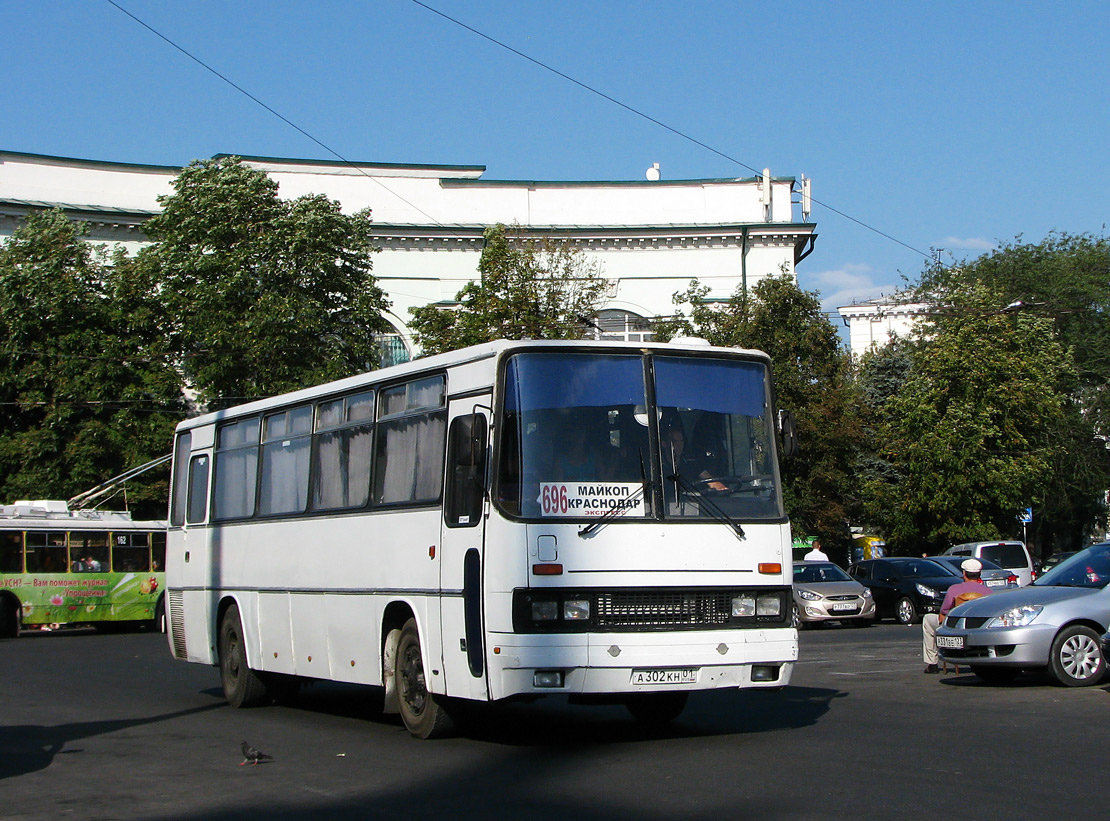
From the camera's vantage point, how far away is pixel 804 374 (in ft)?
128

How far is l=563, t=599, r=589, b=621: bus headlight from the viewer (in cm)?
966

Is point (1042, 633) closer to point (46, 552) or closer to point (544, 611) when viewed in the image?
point (544, 611)

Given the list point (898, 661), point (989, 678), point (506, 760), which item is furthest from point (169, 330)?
point (506, 760)

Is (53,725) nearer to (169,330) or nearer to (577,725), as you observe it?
(577,725)

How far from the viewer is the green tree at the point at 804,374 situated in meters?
38.1

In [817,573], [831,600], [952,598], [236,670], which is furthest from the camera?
[817,573]

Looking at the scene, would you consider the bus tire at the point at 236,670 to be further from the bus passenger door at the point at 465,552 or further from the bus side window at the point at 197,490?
the bus passenger door at the point at 465,552

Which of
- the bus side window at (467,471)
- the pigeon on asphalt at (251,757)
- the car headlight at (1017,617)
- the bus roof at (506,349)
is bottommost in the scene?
the pigeon on asphalt at (251,757)

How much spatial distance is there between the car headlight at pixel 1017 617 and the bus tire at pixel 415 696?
254 inches

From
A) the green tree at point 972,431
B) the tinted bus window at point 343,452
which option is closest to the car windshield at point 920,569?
the green tree at point 972,431

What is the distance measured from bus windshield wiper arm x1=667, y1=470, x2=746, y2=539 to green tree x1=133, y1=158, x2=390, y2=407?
1098 inches

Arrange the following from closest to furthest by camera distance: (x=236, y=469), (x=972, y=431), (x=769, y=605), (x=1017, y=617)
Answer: (x=769, y=605) < (x=1017, y=617) < (x=236, y=469) < (x=972, y=431)

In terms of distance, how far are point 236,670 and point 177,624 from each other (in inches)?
84.3

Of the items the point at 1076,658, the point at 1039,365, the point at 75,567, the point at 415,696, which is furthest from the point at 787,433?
the point at 1039,365
